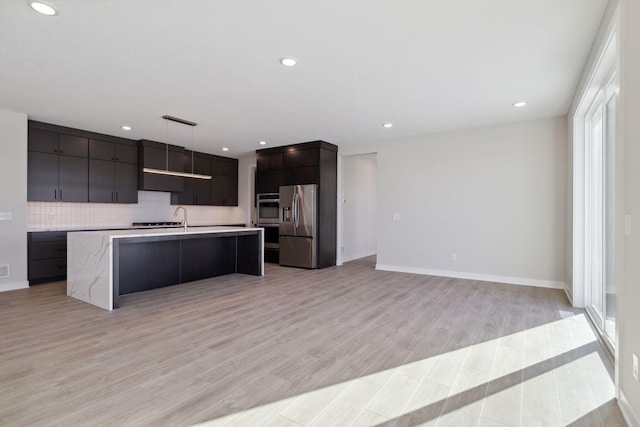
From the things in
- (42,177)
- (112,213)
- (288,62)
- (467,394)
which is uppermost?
(288,62)

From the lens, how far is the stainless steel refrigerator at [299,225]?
20.5 feet

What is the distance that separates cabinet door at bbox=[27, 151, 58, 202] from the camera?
5.01 m

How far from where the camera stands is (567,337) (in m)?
2.85

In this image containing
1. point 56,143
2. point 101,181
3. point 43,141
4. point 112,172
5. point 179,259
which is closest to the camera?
point 179,259

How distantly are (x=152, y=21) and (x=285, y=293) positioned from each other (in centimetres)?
330

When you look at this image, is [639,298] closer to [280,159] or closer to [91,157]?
[280,159]

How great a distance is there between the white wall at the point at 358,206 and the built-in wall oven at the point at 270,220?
57.5 inches

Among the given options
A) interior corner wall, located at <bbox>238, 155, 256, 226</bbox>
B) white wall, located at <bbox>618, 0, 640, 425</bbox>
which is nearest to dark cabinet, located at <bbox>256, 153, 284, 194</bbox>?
interior corner wall, located at <bbox>238, 155, 256, 226</bbox>

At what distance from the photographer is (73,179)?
5.48 meters

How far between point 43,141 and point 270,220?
13.5 ft

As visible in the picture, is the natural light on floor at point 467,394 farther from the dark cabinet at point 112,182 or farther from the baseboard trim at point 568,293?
the dark cabinet at point 112,182

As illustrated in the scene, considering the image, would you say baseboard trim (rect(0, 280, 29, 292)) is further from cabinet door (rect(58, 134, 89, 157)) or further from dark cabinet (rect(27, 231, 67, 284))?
cabinet door (rect(58, 134, 89, 157))

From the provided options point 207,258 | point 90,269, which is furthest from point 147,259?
point 207,258

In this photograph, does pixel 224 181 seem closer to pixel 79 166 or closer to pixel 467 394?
pixel 79 166
